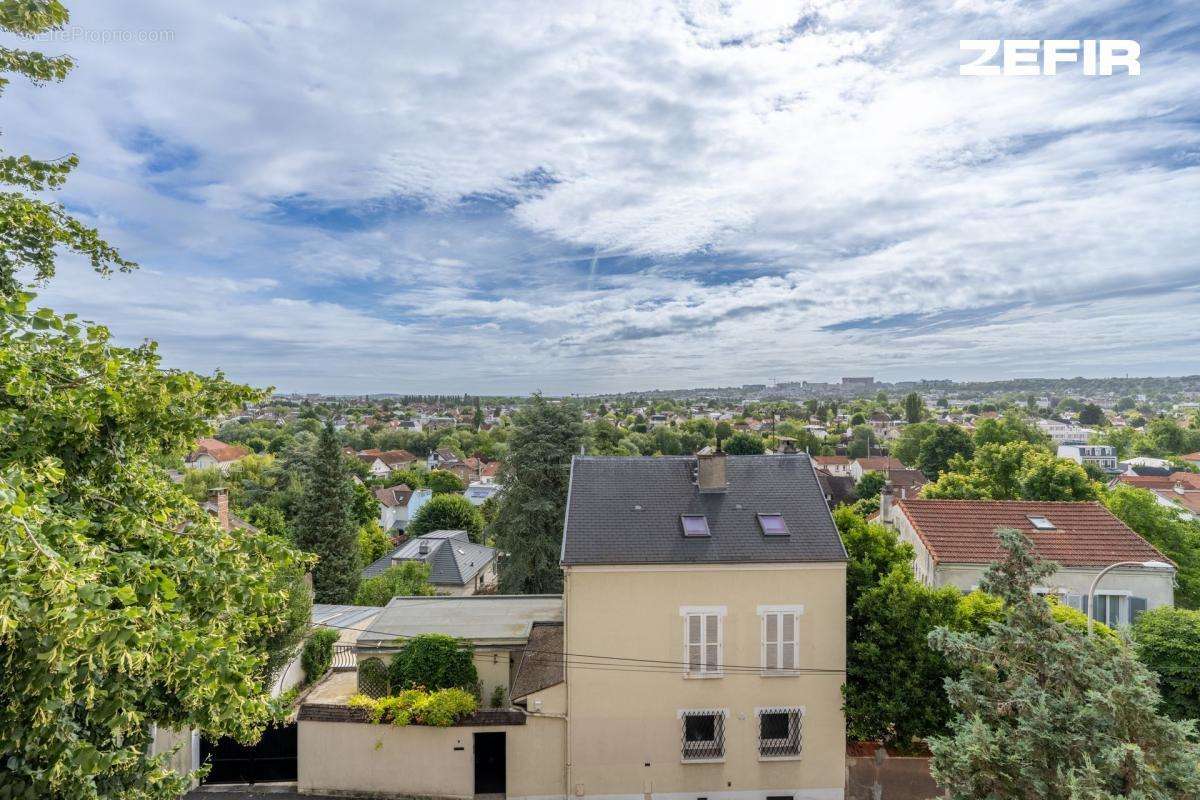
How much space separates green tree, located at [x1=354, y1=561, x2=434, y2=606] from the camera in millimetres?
25141

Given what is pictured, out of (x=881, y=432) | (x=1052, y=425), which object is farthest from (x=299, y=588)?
(x=1052, y=425)

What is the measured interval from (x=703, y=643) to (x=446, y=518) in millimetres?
32900

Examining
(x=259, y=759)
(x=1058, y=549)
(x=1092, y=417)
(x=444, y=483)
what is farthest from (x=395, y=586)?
(x=1092, y=417)

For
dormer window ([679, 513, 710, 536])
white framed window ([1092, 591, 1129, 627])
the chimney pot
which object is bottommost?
white framed window ([1092, 591, 1129, 627])

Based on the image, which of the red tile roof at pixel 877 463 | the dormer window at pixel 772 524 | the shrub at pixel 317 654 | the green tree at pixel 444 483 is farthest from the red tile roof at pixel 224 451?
the red tile roof at pixel 877 463

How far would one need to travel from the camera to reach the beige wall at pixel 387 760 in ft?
46.3

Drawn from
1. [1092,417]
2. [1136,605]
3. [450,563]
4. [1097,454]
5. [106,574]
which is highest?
[106,574]

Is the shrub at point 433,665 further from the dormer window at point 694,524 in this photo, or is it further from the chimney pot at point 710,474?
the chimney pot at point 710,474

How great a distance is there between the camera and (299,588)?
54.7 ft

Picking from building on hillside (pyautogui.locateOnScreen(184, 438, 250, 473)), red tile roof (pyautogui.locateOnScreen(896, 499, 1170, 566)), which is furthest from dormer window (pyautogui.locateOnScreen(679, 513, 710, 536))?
building on hillside (pyautogui.locateOnScreen(184, 438, 250, 473))

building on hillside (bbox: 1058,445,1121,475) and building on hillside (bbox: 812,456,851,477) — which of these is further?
building on hillside (bbox: 812,456,851,477)

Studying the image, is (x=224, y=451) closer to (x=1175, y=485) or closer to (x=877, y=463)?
(x=877, y=463)

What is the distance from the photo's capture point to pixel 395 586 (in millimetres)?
25453

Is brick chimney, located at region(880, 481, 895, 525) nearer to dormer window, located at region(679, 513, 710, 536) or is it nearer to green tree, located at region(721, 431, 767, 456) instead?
dormer window, located at region(679, 513, 710, 536)
